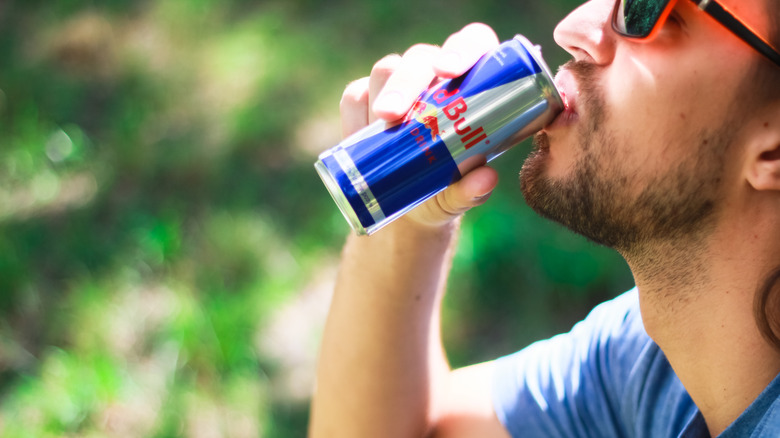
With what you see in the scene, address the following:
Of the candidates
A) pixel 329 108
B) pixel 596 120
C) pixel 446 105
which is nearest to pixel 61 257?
pixel 329 108

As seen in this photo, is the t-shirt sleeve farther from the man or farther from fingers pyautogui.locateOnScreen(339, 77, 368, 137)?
fingers pyautogui.locateOnScreen(339, 77, 368, 137)

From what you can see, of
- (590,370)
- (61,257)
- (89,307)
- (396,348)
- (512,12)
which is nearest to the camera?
(590,370)

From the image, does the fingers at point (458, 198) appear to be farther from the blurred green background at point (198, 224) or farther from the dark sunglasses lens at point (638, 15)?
the blurred green background at point (198, 224)

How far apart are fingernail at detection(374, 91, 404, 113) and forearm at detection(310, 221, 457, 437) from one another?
16.0 inches

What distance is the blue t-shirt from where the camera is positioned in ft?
4.62

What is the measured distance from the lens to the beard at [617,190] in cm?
122

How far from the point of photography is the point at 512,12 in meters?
3.41

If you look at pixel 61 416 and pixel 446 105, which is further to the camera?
pixel 61 416

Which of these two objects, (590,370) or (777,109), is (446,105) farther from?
(590,370)

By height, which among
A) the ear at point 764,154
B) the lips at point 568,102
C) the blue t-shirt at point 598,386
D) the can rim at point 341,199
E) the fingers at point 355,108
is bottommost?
the blue t-shirt at point 598,386

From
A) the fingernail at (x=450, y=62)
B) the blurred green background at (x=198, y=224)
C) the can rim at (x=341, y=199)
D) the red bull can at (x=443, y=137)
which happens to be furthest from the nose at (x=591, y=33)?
the blurred green background at (x=198, y=224)

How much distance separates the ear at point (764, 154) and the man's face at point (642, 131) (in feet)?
0.08

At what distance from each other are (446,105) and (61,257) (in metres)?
2.07

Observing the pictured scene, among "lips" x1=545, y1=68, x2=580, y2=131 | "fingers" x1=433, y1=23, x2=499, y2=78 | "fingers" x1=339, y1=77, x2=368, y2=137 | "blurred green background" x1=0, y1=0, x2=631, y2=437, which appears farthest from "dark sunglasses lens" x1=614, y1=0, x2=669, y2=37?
"blurred green background" x1=0, y1=0, x2=631, y2=437
